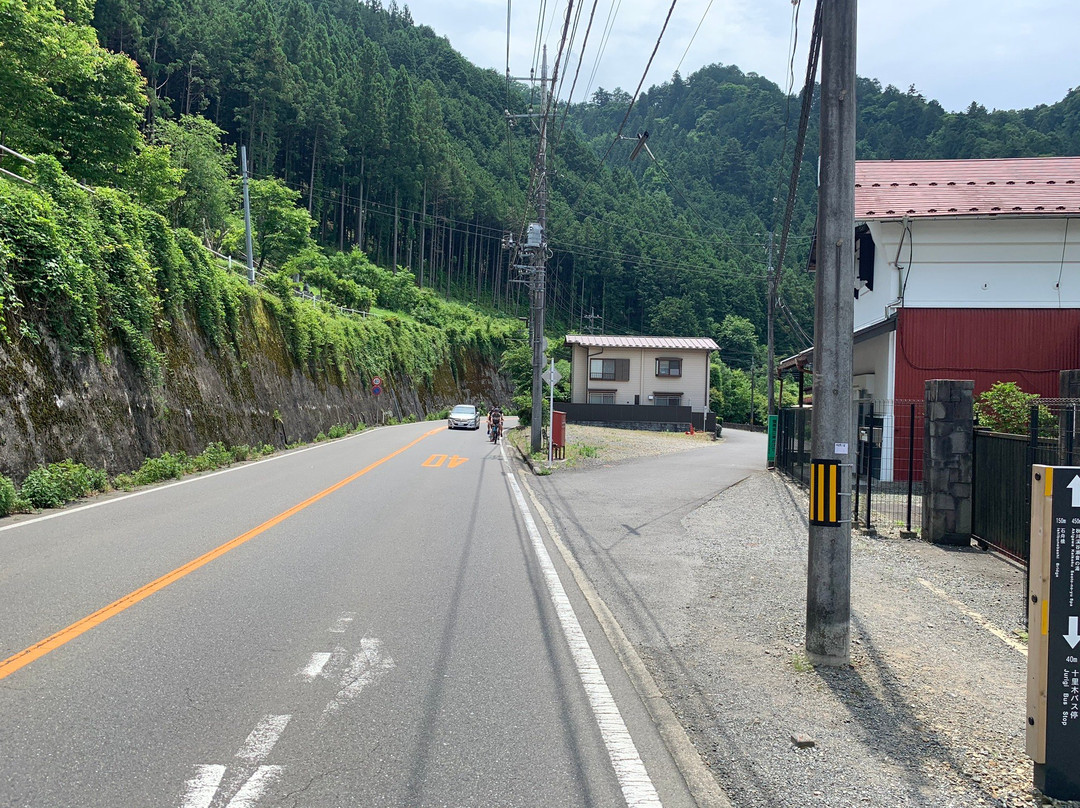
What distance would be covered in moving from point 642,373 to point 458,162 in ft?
140

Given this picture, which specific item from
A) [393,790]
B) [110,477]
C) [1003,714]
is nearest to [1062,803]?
[1003,714]

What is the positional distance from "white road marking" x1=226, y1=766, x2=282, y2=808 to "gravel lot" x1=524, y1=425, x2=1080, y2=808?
2.20 meters

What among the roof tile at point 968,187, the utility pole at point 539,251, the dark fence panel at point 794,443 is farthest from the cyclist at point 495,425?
the roof tile at point 968,187

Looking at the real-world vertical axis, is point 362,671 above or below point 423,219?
below

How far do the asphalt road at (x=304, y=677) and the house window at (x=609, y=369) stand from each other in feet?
165

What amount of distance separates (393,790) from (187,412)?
17357 millimetres

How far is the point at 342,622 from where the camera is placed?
20.6ft

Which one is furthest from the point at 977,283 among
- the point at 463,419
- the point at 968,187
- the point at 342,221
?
the point at 342,221

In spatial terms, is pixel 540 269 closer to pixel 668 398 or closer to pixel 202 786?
pixel 202 786

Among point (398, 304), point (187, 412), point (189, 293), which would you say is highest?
point (398, 304)

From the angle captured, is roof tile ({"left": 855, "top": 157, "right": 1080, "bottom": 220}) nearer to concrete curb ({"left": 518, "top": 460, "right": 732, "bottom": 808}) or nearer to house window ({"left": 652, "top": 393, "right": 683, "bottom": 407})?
concrete curb ({"left": 518, "top": 460, "right": 732, "bottom": 808})

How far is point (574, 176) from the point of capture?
93188mm

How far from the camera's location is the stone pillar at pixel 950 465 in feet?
36.0

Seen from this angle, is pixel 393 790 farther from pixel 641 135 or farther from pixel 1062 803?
pixel 641 135
